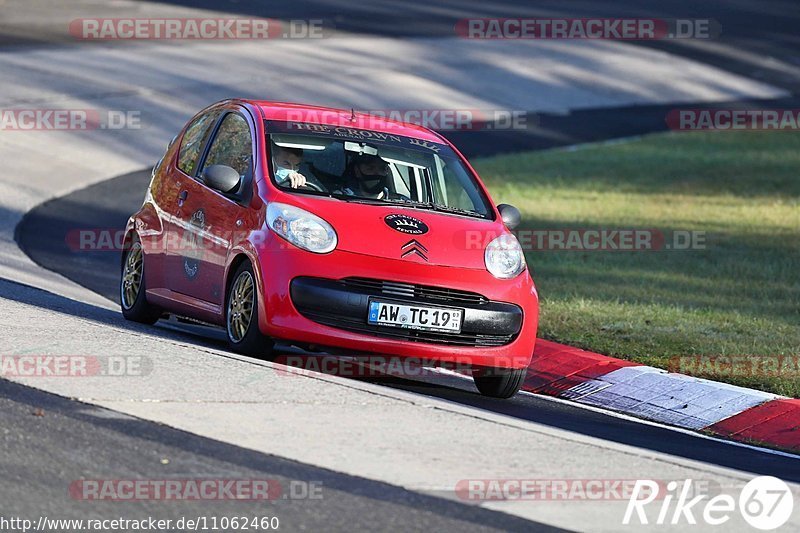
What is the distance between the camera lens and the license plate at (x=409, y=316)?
9.39 meters

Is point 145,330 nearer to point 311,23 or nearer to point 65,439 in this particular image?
point 65,439

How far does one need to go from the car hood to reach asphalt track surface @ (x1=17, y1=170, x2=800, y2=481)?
0.85 metres

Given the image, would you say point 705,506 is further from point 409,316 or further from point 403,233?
point 403,233

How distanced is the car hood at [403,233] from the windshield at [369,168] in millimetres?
218

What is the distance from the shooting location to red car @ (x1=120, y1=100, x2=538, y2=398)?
30.8 ft

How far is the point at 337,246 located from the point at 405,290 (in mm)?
467

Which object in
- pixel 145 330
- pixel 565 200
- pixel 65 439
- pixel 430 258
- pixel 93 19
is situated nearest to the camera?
pixel 65 439

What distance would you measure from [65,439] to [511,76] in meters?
25.4

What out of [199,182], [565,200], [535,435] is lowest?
[565,200]

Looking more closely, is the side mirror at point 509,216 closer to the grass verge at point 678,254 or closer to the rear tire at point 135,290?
the grass verge at point 678,254

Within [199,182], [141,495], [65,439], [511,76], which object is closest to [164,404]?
[65,439]

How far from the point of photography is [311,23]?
36250mm

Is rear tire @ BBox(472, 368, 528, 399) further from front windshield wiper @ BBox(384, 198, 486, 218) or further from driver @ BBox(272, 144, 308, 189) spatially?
driver @ BBox(272, 144, 308, 189)

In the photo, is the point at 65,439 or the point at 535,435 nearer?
the point at 65,439
